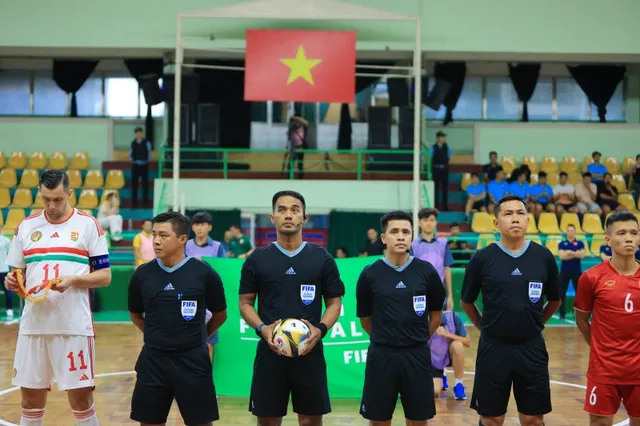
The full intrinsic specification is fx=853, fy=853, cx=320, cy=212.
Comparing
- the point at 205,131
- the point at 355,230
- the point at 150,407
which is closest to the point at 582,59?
the point at 355,230

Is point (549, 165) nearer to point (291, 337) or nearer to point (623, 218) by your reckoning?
point (623, 218)

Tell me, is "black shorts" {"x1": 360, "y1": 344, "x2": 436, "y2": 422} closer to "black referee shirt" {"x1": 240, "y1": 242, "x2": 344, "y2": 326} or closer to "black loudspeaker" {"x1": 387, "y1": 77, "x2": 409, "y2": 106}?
"black referee shirt" {"x1": 240, "y1": 242, "x2": 344, "y2": 326}

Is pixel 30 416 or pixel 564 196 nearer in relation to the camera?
pixel 30 416

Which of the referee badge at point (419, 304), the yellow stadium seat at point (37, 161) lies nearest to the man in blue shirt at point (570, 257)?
the referee badge at point (419, 304)

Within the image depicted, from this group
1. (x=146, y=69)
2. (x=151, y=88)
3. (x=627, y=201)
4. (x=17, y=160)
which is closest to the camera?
(x=151, y=88)

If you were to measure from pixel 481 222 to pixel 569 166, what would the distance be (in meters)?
4.27

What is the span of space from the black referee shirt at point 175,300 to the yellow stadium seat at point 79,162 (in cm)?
1727

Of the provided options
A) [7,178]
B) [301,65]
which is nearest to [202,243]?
[301,65]

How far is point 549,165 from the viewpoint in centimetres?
2238

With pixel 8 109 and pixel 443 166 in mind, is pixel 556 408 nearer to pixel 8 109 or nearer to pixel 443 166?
pixel 443 166

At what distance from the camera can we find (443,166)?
20094mm

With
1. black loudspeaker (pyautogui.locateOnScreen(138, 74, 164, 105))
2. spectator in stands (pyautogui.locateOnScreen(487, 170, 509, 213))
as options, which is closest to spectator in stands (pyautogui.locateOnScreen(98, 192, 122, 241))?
black loudspeaker (pyautogui.locateOnScreen(138, 74, 164, 105))

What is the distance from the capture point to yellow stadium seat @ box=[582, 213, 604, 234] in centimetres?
1962

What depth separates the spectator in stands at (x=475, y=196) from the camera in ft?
66.5
